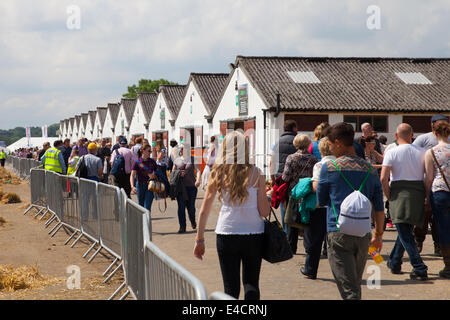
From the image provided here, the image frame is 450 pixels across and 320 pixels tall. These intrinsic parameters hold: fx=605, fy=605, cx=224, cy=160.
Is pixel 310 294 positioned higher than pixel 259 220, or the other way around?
pixel 259 220

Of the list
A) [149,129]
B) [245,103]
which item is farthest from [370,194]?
[149,129]

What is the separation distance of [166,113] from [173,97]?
5.50 ft

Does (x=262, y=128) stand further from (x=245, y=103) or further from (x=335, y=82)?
(x=335, y=82)

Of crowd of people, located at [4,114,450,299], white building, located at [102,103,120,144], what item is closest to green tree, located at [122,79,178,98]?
white building, located at [102,103,120,144]

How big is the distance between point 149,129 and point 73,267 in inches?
1764

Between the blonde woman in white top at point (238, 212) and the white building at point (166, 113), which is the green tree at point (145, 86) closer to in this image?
the white building at point (166, 113)

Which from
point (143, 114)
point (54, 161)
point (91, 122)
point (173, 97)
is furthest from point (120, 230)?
point (91, 122)

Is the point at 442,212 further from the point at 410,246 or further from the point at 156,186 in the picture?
the point at 156,186

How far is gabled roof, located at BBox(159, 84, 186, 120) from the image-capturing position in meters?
47.1

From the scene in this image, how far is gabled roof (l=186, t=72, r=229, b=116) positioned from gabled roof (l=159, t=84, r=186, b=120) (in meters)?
3.87

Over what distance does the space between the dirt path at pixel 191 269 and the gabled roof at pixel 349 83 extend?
17.4m
